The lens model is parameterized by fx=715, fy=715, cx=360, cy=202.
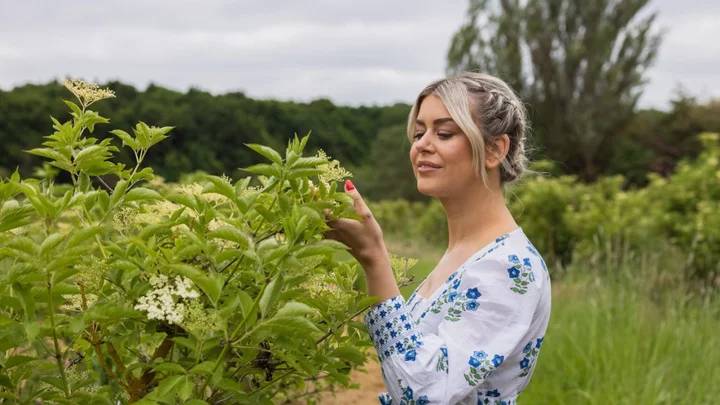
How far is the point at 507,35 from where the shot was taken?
33500 millimetres

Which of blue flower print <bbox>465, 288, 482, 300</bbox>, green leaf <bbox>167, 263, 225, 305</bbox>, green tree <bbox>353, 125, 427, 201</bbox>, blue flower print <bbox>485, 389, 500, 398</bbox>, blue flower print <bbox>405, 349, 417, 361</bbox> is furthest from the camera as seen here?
green tree <bbox>353, 125, 427, 201</bbox>

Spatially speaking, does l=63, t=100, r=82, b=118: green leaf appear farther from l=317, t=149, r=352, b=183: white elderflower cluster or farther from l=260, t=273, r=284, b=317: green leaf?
l=260, t=273, r=284, b=317: green leaf

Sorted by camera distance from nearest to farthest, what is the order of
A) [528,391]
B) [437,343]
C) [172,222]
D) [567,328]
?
[172,222]
[437,343]
[528,391]
[567,328]

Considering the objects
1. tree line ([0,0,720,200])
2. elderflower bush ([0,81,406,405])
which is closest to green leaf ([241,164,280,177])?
elderflower bush ([0,81,406,405])

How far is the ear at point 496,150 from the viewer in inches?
82.9

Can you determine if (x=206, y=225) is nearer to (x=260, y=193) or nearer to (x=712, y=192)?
(x=260, y=193)

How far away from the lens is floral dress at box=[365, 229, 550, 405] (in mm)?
1742

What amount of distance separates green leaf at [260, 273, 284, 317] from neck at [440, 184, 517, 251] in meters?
0.96

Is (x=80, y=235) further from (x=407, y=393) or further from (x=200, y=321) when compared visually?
(x=407, y=393)

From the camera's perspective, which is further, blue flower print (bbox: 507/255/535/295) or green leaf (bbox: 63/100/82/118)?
blue flower print (bbox: 507/255/535/295)

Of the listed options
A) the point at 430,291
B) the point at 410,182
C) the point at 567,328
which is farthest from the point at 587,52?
the point at 430,291

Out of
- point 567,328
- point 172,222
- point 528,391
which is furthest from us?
point 567,328

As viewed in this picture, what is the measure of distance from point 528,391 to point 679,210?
14.1 ft

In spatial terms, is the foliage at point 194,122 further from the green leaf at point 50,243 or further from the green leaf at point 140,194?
the green leaf at point 50,243
